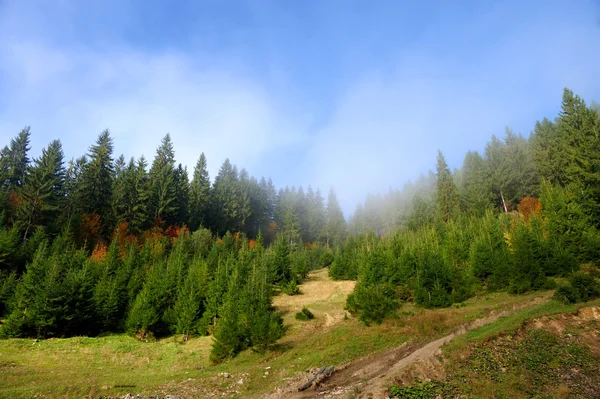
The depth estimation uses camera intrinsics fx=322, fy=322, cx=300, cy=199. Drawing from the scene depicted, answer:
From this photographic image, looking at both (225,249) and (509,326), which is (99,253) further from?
(509,326)

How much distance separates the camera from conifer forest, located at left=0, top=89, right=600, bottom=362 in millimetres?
33219

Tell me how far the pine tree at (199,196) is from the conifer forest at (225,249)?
37 cm

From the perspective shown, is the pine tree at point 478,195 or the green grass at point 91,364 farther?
the pine tree at point 478,195

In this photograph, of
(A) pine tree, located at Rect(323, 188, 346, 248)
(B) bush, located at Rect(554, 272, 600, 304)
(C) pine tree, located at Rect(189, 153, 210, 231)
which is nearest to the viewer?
(B) bush, located at Rect(554, 272, 600, 304)

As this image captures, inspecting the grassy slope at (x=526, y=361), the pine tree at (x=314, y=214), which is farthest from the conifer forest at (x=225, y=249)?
the pine tree at (x=314, y=214)

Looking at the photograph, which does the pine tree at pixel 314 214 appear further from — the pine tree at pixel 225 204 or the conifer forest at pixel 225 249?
the pine tree at pixel 225 204

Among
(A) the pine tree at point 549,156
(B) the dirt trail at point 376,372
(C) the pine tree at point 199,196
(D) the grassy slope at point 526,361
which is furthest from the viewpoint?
(C) the pine tree at point 199,196

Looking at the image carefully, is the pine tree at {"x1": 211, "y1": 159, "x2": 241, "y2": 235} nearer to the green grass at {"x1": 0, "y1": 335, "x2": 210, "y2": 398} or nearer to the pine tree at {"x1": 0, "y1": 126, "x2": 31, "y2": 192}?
the pine tree at {"x1": 0, "y1": 126, "x2": 31, "y2": 192}

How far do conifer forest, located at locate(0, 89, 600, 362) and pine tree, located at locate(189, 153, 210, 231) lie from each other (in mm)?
370

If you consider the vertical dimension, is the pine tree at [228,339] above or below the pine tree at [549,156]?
below

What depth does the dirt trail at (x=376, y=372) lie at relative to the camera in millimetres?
14844

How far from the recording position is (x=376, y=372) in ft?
59.5

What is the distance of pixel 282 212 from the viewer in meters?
109

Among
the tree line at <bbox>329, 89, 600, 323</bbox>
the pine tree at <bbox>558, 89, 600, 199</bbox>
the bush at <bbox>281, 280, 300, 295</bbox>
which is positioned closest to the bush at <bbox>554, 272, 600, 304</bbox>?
the tree line at <bbox>329, 89, 600, 323</bbox>
